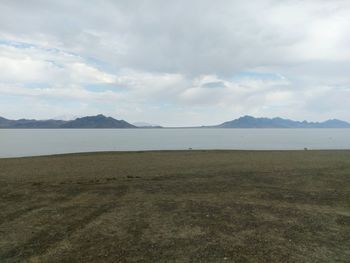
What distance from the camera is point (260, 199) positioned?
1277 cm

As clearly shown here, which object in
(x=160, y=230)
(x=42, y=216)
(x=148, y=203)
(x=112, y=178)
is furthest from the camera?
(x=112, y=178)

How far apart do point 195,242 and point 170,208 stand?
343 cm

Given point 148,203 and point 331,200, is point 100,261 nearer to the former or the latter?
point 148,203

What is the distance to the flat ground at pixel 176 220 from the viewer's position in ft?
24.2

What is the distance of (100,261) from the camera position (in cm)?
695

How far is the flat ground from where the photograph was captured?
7375 millimetres

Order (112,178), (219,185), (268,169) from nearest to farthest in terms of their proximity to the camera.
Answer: (219,185), (112,178), (268,169)

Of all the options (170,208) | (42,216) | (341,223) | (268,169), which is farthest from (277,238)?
(268,169)

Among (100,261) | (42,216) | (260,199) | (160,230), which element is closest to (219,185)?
(260,199)

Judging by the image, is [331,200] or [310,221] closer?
[310,221]

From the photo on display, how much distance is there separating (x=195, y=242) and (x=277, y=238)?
2.25 meters

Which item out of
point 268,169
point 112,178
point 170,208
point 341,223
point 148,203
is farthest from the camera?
point 268,169

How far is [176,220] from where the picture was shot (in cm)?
988

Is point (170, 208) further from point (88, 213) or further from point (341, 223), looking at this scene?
point (341, 223)
